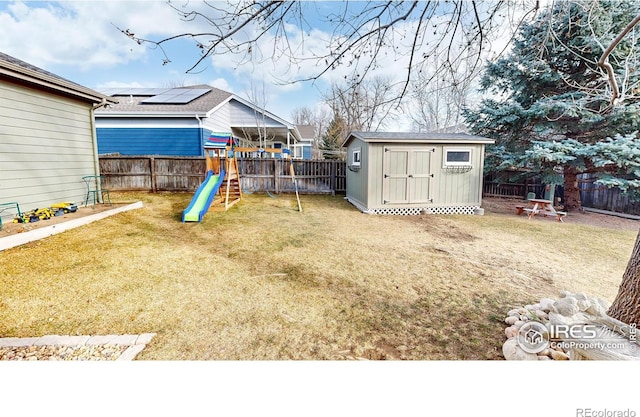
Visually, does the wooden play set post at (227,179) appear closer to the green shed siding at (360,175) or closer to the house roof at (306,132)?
the green shed siding at (360,175)

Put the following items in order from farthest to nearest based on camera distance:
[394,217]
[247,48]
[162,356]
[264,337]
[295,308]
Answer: [394,217]
[295,308]
[247,48]
[264,337]
[162,356]

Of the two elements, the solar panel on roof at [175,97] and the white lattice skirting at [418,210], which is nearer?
the white lattice skirting at [418,210]

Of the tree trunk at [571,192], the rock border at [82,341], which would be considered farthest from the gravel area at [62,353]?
the tree trunk at [571,192]

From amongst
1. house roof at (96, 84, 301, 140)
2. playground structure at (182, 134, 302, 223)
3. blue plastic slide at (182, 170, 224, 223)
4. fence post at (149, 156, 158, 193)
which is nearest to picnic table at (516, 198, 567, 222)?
playground structure at (182, 134, 302, 223)

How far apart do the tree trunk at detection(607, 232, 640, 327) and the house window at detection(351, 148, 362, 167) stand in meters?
6.72

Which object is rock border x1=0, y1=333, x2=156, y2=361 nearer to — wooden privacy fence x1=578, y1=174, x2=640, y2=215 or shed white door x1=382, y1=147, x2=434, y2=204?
shed white door x1=382, y1=147, x2=434, y2=204

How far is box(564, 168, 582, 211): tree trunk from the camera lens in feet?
29.1

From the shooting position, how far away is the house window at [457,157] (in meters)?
7.69

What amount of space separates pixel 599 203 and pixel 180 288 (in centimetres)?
1191

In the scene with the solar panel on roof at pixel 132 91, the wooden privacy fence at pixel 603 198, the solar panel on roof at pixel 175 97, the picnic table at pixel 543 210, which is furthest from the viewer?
the solar panel on roof at pixel 132 91

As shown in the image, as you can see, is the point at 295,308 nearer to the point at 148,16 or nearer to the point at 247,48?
the point at 247,48

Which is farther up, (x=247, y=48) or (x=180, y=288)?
(x=247, y=48)
